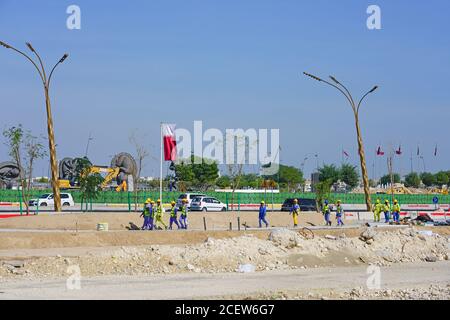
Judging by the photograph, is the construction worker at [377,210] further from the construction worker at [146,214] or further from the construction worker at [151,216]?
the construction worker at [146,214]

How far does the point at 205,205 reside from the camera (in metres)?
54.8

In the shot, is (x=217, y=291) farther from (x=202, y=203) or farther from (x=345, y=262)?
(x=202, y=203)

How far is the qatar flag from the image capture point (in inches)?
1731

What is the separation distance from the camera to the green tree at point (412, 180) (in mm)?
171000

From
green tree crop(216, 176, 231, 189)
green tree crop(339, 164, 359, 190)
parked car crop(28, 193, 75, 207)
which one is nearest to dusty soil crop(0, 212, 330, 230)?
parked car crop(28, 193, 75, 207)

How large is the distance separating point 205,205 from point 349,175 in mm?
93873

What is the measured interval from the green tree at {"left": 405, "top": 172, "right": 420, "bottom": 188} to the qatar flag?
441 feet

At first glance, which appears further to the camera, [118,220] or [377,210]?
[377,210]

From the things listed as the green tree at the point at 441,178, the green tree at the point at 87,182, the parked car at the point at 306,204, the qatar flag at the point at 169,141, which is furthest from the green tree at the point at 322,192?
the green tree at the point at 441,178

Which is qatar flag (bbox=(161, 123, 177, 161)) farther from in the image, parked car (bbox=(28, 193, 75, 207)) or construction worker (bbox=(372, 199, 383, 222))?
parked car (bbox=(28, 193, 75, 207))

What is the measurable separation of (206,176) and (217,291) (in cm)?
9267

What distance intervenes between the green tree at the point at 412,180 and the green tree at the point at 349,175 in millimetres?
30241

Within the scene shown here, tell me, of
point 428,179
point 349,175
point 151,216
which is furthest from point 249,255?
point 428,179

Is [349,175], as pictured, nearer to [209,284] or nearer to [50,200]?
[50,200]
